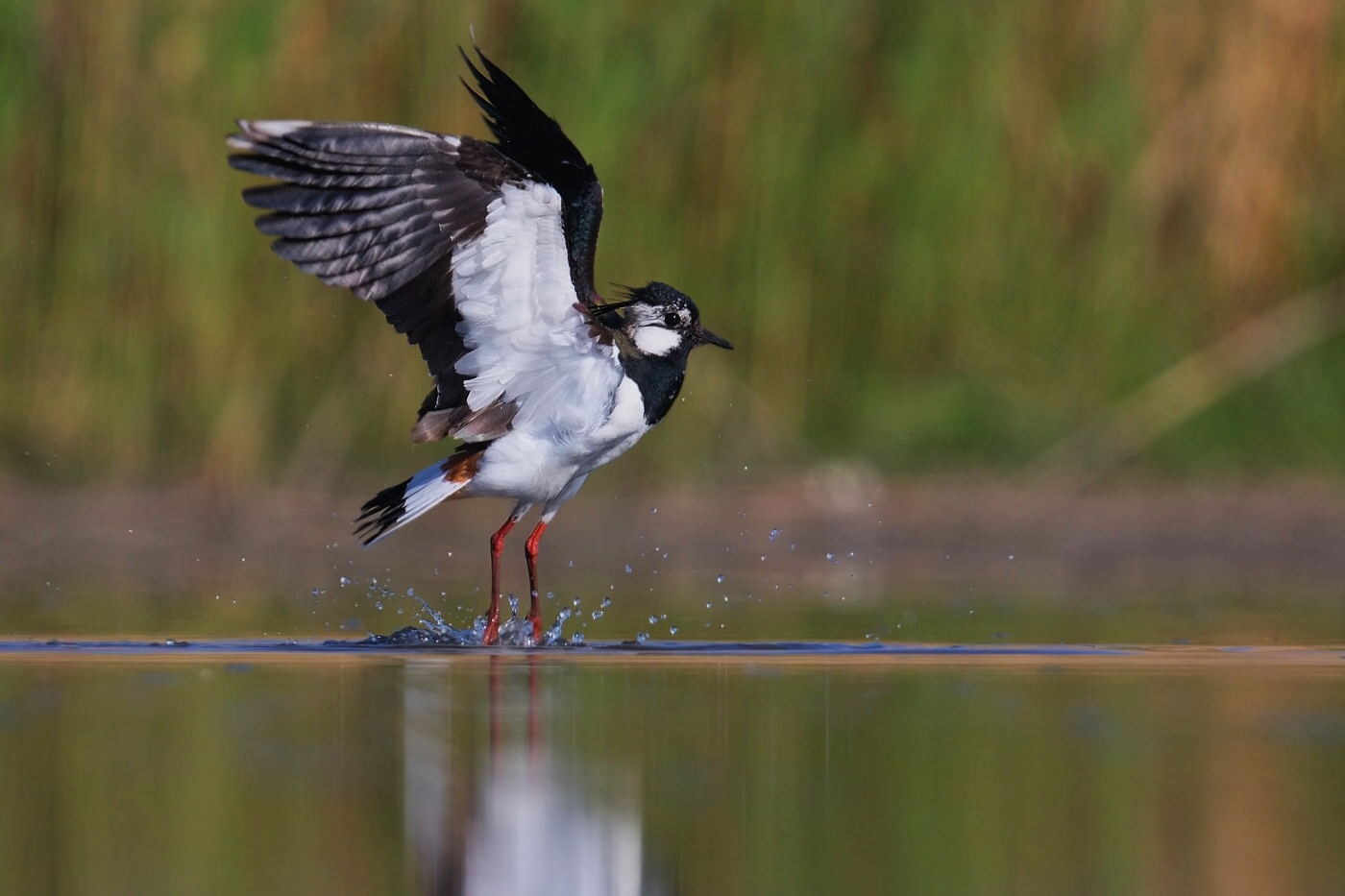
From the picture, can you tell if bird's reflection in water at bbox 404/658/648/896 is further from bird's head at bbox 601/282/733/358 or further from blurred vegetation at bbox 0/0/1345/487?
blurred vegetation at bbox 0/0/1345/487

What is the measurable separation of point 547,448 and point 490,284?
69 cm

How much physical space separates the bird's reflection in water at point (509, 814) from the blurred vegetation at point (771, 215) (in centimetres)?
550

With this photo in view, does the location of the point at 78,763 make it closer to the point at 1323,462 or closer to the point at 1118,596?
the point at 1118,596

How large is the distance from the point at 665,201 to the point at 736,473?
1.41m

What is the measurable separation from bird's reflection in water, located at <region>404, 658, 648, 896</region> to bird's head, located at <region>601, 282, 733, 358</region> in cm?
278

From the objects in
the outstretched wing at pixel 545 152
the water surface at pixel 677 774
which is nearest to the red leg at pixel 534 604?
the water surface at pixel 677 774

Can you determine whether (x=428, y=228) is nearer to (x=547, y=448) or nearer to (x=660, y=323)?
(x=547, y=448)

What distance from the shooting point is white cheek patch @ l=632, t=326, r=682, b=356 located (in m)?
8.15

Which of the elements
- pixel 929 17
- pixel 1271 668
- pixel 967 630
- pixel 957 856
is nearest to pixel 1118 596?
pixel 967 630

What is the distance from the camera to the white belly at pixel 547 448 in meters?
7.87

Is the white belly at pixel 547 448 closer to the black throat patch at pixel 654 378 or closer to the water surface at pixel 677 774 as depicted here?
the black throat patch at pixel 654 378

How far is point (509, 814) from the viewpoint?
13.8ft

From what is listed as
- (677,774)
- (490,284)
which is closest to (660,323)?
(490,284)

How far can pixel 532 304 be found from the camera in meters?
7.64
